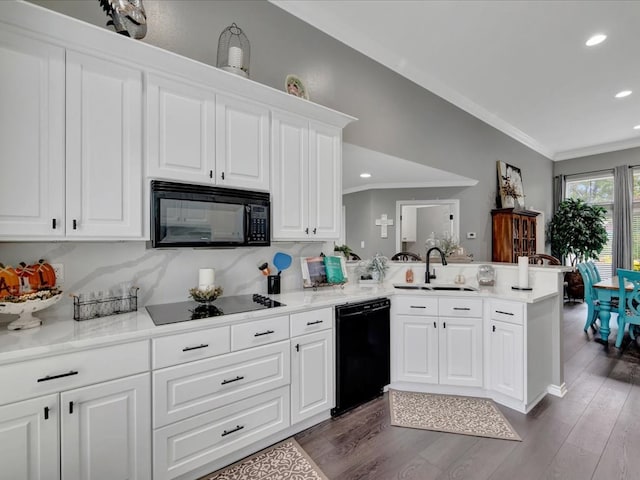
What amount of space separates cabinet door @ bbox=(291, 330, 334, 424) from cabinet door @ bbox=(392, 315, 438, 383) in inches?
29.8

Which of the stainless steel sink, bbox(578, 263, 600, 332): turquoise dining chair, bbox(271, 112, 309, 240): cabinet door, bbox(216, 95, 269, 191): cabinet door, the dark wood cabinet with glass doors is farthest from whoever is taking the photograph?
the dark wood cabinet with glass doors

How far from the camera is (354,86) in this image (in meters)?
3.23

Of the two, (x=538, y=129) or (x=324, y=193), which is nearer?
(x=324, y=193)

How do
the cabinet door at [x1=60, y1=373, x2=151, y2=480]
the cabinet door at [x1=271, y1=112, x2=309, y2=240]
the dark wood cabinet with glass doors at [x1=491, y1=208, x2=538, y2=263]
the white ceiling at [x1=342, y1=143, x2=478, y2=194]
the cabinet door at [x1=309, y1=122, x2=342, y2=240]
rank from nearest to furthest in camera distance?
the cabinet door at [x1=60, y1=373, x2=151, y2=480] → the cabinet door at [x1=271, y1=112, x2=309, y2=240] → the cabinet door at [x1=309, y1=122, x2=342, y2=240] → the white ceiling at [x1=342, y1=143, x2=478, y2=194] → the dark wood cabinet with glass doors at [x1=491, y1=208, x2=538, y2=263]

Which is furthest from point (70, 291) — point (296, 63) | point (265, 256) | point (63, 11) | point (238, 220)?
point (296, 63)

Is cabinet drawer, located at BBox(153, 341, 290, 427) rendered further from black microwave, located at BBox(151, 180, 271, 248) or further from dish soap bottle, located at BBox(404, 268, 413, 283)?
dish soap bottle, located at BBox(404, 268, 413, 283)

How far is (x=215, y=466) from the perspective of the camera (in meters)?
1.85

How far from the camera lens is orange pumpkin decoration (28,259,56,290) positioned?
5.24 ft

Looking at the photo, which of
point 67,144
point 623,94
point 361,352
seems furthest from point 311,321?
point 623,94

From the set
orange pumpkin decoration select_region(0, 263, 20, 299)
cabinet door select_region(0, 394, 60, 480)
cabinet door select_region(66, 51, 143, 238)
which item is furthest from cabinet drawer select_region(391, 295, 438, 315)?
orange pumpkin decoration select_region(0, 263, 20, 299)

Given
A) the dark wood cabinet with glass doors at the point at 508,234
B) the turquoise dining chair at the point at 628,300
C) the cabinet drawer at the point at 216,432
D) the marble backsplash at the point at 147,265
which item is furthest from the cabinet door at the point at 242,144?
the dark wood cabinet with glass doors at the point at 508,234

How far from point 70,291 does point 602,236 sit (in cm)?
878

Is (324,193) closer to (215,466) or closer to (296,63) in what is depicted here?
(296,63)

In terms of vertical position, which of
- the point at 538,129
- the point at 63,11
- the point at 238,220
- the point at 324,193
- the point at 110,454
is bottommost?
the point at 110,454
